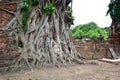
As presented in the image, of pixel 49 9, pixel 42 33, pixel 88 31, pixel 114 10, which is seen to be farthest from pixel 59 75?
pixel 88 31

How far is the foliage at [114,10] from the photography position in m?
12.9

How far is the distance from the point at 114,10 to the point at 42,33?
7.30 m

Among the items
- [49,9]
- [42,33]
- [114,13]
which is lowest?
[42,33]

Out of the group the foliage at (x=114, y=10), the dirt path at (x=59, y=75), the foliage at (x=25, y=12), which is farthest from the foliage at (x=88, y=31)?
the dirt path at (x=59, y=75)

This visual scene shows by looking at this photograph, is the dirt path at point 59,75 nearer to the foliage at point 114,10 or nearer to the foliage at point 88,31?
the foliage at point 114,10

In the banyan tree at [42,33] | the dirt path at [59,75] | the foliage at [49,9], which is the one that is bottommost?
the dirt path at [59,75]

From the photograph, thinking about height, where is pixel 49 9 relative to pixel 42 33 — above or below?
above

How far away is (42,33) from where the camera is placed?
7.57m

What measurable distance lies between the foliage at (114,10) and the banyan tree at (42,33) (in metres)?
5.53

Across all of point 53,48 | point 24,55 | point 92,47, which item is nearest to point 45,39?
point 53,48

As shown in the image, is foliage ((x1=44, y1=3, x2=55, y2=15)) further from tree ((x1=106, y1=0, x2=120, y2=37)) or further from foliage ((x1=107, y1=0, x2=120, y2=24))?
foliage ((x1=107, y1=0, x2=120, y2=24))

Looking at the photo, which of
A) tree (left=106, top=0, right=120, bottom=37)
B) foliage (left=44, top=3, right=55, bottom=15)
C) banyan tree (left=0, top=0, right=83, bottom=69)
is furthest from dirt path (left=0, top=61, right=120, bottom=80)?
tree (left=106, top=0, right=120, bottom=37)

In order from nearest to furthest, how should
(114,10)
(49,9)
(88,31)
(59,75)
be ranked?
(59,75)
(49,9)
(114,10)
(88,31)

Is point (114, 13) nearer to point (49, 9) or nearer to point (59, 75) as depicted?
point (49, 9)
